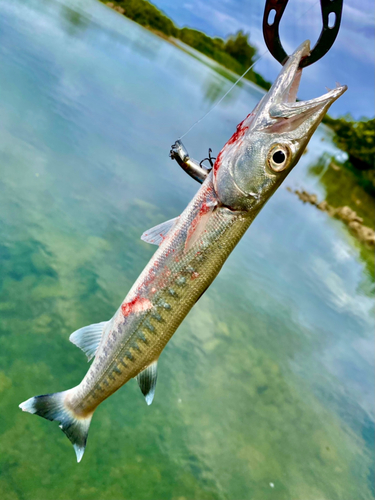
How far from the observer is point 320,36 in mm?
2160

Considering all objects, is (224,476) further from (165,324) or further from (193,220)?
(193,220)

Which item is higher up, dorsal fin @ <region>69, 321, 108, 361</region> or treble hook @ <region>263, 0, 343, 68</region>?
treble hook @ <region>263, 0, 343, 68</region>

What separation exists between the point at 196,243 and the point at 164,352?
11.6ft

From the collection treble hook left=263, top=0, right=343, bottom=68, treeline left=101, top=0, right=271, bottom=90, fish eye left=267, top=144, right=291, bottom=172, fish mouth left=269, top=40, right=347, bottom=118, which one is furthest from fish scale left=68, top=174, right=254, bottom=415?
treeline left=101, top=0, right=271, bottom=90

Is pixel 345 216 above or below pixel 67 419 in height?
above

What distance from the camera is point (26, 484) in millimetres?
3510

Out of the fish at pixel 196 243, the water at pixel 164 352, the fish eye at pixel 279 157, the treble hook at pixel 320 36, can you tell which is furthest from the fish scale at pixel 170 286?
the water at pixel 164 352

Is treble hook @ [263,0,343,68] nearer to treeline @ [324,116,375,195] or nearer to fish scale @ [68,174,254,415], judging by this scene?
fish scale @ [68,174,254,415]

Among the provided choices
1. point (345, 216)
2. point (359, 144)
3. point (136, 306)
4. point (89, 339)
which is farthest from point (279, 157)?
point (359, 144)

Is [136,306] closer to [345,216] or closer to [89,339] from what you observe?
[89,339]

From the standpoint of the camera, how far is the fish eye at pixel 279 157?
7.34 ft

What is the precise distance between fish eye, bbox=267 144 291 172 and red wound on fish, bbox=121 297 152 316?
46.8 inches

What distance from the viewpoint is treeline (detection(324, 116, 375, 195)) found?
5536 cm

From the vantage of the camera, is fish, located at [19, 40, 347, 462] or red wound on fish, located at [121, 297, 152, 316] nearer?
fish, located at [19, 40, 347, 462]
